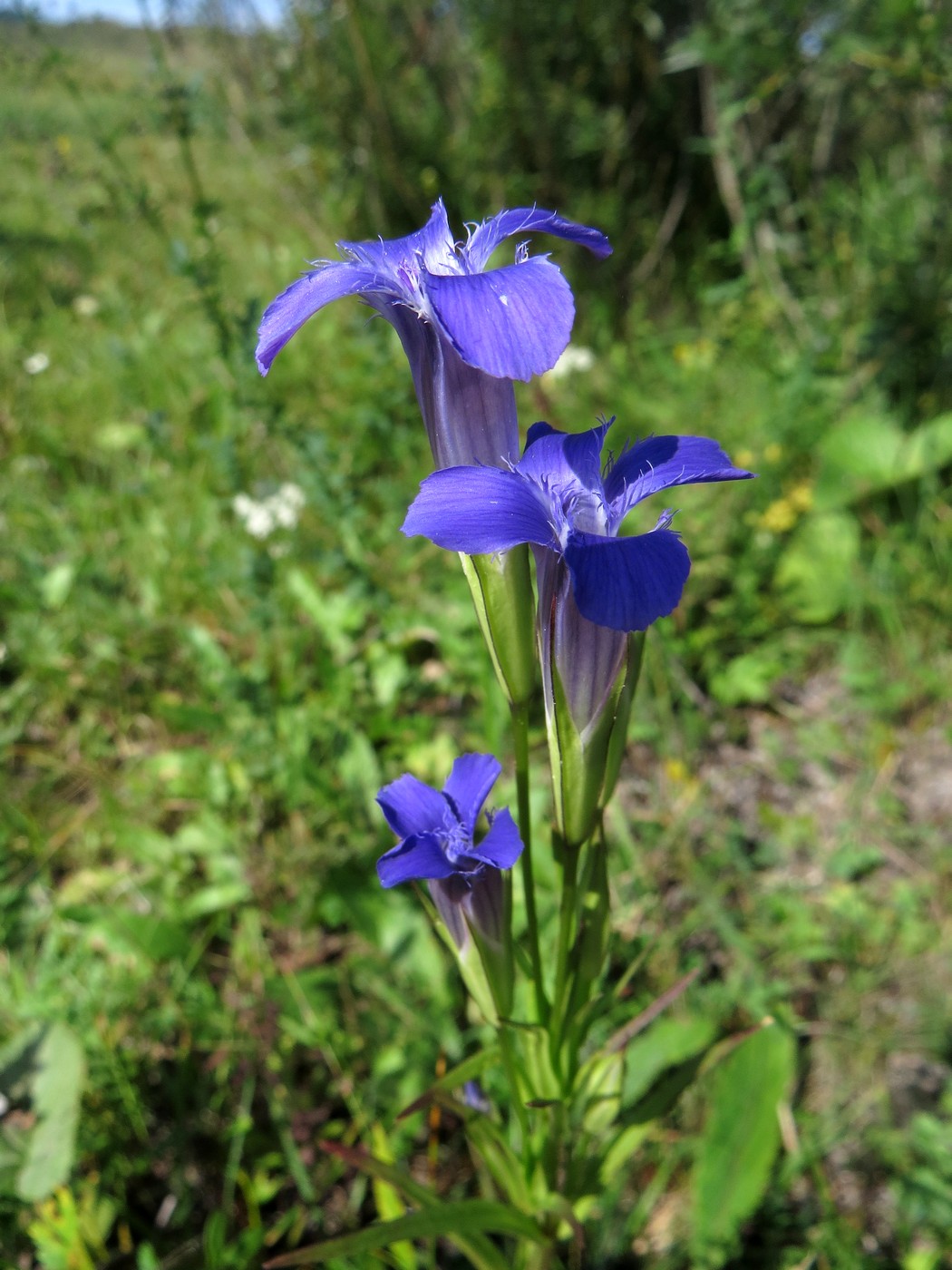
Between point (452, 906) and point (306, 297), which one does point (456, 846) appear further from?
point (306, 297)

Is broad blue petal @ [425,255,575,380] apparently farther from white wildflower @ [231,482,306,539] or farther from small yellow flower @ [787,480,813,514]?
small yellow flower @ [787,480,813,514]

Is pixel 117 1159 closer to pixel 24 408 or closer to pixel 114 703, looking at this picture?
pixel 114 703

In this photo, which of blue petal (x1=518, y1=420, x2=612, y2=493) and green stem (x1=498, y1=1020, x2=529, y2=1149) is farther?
green stem (x1=498, y1=1020, x2=529, y2=1149)

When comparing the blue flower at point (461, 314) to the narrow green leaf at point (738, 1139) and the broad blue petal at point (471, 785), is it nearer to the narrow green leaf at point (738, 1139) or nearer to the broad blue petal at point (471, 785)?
the broad blue petal at point (471, 785)

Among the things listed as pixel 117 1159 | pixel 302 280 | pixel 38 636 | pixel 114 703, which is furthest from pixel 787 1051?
pixel 38 636

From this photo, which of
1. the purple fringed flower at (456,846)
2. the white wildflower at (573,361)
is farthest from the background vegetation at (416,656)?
the purple fringed flower at (456,846)

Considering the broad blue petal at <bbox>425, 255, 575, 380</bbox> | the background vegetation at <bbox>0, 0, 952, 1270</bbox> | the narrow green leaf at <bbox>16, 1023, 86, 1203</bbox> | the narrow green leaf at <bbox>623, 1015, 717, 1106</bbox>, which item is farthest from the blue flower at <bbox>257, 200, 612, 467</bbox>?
the narrow green leaf at <bbox>16, 1023, 86, 1203</bbox>
